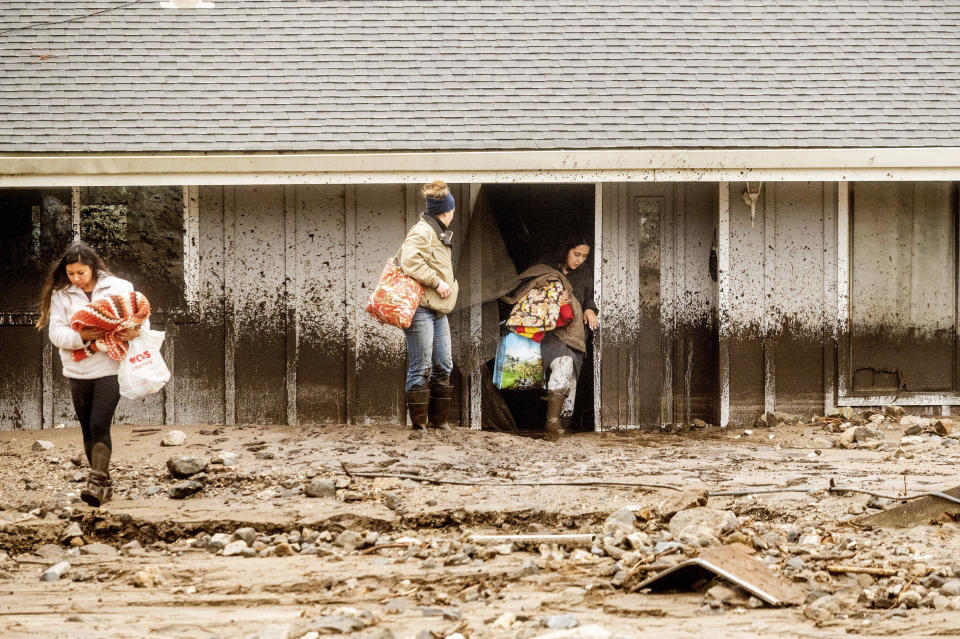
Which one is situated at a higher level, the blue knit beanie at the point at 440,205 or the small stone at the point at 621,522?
the blue knit beanie at the point at 440,205

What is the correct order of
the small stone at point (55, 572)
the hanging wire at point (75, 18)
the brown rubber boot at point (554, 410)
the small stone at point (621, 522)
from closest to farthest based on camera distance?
the small stone at point (55, 572) → the small stone at point (621, 522) → the brown rubber boot at point (554, 410) → the hanging wire at point (75, 18)

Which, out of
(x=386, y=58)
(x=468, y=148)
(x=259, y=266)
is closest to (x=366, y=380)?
(x=259, y=266)

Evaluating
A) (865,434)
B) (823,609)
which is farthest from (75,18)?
(823,609)

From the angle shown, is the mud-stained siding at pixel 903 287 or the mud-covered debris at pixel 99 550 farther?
the mud-stained siding at pixel 903 287

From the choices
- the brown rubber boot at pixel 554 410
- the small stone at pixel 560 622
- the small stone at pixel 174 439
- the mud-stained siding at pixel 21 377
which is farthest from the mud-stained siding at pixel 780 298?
the mud-stained siding at pixel 21 377

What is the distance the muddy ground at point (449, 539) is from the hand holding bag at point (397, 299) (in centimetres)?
95

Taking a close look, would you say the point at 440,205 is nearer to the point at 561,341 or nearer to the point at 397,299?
the point at 397,299

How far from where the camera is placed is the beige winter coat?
8.46 meters

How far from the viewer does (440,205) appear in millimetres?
8594

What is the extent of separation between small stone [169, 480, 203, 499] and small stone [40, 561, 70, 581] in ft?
4.39

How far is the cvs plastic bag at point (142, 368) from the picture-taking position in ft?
22.4

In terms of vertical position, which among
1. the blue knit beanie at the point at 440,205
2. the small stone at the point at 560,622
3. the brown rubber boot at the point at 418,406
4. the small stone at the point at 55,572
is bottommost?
the small stone at the point at 55,572

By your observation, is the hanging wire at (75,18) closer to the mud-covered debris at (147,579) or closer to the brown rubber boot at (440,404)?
the brown rubber boot at (440,404)

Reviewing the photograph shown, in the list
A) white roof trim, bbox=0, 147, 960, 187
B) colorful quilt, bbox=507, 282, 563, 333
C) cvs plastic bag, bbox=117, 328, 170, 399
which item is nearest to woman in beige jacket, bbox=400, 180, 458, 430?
white roof trim, bbox=0, 147, 960, 187
